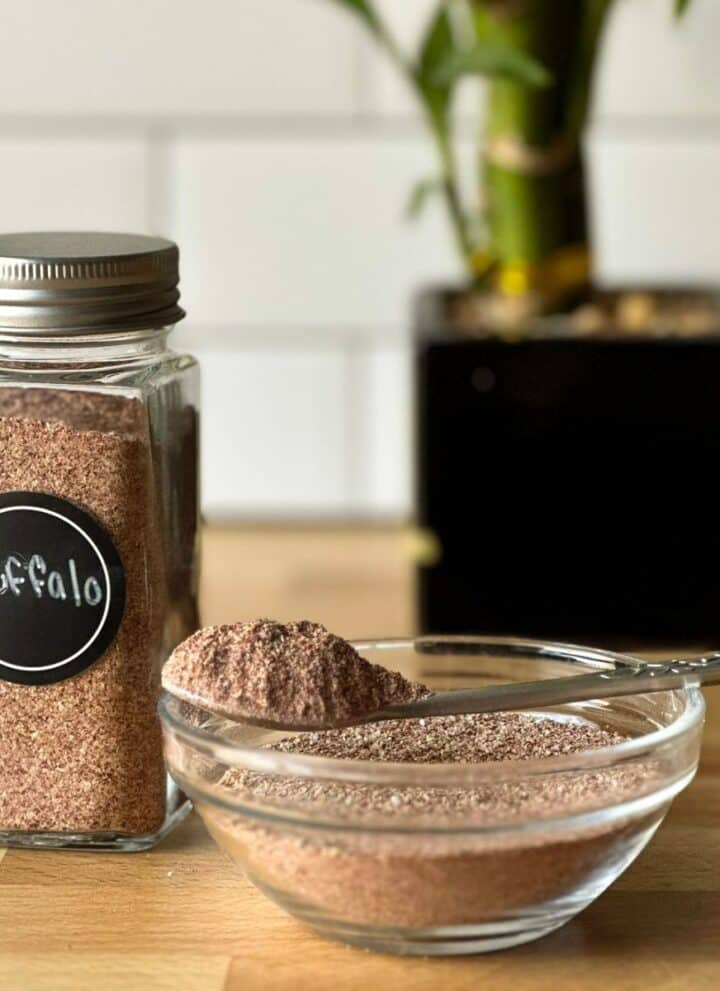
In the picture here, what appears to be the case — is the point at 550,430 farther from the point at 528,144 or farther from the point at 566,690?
the point at 566,690

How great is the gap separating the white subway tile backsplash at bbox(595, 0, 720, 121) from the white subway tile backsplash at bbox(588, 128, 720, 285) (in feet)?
0.10

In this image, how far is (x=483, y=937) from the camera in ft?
1.51

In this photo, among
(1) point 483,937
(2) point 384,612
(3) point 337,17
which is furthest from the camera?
(3) point 337,17

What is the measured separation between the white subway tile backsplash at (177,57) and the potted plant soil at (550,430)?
33cm

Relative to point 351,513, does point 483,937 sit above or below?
above

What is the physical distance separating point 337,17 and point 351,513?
527 mm

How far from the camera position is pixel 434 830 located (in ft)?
1.43

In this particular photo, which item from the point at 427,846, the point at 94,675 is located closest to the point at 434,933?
the point at 427,846

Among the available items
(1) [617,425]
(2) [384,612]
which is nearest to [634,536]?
(1) [617,425]

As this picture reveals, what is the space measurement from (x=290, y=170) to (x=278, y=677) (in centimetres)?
121

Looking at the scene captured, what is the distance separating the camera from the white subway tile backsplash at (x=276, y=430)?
1669mm

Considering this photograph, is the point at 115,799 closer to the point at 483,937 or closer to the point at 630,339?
the point at 483,937

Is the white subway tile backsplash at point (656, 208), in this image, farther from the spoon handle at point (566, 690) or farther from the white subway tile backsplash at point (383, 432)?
the spoon handle at point (566, 690)

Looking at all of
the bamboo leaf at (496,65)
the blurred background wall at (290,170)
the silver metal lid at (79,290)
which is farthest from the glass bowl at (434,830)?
the blurred background wall at (290,170)
